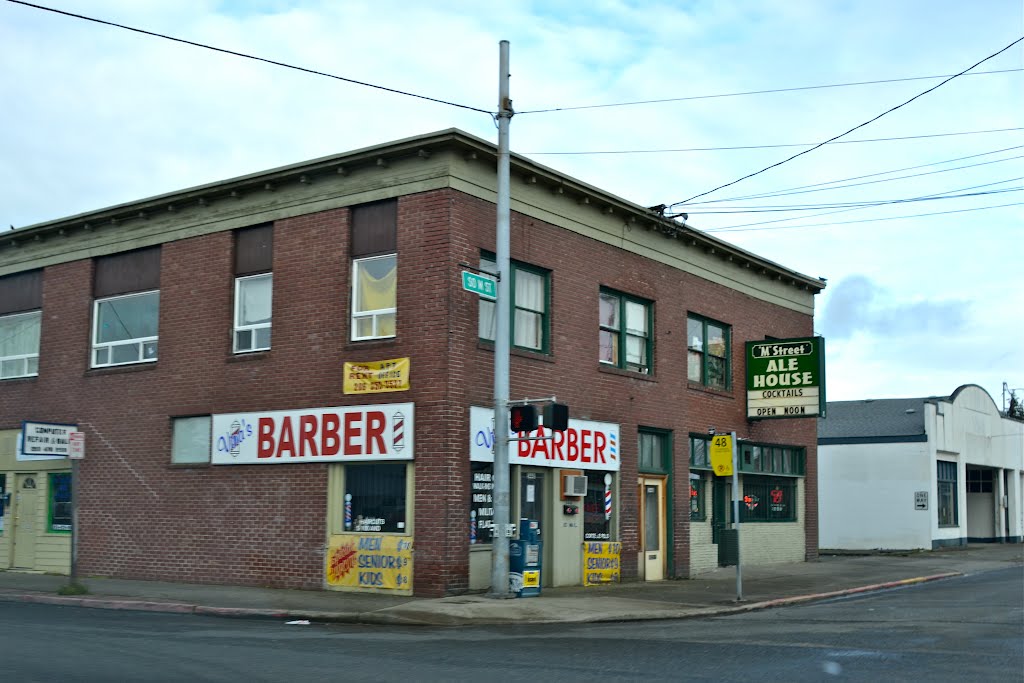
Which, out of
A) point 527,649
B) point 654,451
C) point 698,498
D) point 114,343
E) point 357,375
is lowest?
point 527,649

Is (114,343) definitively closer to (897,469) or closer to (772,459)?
(772,459)

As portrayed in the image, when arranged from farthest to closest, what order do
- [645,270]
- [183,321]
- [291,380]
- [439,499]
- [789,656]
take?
1. [645,270]
2. [183,321]
3. [291,380]
4. [439,499]
5. [789,656]

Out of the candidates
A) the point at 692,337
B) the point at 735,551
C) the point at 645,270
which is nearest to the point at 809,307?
the point at 692,337

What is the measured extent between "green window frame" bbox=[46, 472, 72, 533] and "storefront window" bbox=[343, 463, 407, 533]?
8.50 m

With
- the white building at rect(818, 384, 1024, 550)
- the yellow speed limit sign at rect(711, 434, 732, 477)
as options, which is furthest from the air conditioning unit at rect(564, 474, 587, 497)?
the white building at rect(818, 384, 1024, 550)

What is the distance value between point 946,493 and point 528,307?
26973 mm

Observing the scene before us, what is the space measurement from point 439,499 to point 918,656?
872cm

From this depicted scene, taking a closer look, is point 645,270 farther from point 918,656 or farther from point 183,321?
point 918,656

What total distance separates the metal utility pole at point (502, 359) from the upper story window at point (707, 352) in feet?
30.7

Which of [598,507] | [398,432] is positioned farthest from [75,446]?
[598,507]

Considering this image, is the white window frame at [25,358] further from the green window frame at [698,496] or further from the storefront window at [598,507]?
the green window frame at [698,496]

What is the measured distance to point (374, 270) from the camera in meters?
20.5

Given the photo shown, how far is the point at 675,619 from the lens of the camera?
17.3 metres

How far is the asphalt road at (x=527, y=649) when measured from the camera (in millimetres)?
10820
